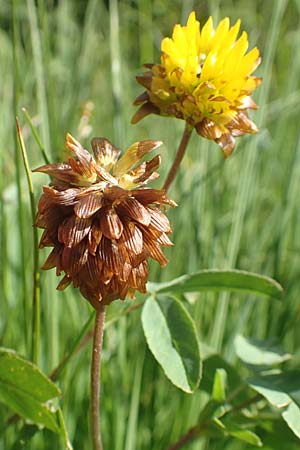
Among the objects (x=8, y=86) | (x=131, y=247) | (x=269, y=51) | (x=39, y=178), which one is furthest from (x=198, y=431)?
→ (x=8, y=86)

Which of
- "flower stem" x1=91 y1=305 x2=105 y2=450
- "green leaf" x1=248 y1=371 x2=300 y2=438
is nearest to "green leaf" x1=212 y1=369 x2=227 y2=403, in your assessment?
"green leaf" x1=248 y1=371 x2=300 y2=438

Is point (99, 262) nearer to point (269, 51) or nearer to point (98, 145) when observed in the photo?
point (98, 145)

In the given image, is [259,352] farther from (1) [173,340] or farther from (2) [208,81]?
(2) [208,81]

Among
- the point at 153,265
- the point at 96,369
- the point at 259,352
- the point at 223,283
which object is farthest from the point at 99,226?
the point at 153,265

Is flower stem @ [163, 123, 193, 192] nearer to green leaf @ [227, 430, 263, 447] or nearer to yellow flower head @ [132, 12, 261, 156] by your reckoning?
yellow flower head @ [132, 12, 261, 156]

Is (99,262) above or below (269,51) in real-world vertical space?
below

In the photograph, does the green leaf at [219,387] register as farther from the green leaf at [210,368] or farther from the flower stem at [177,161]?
the flower stem at [177,161]
